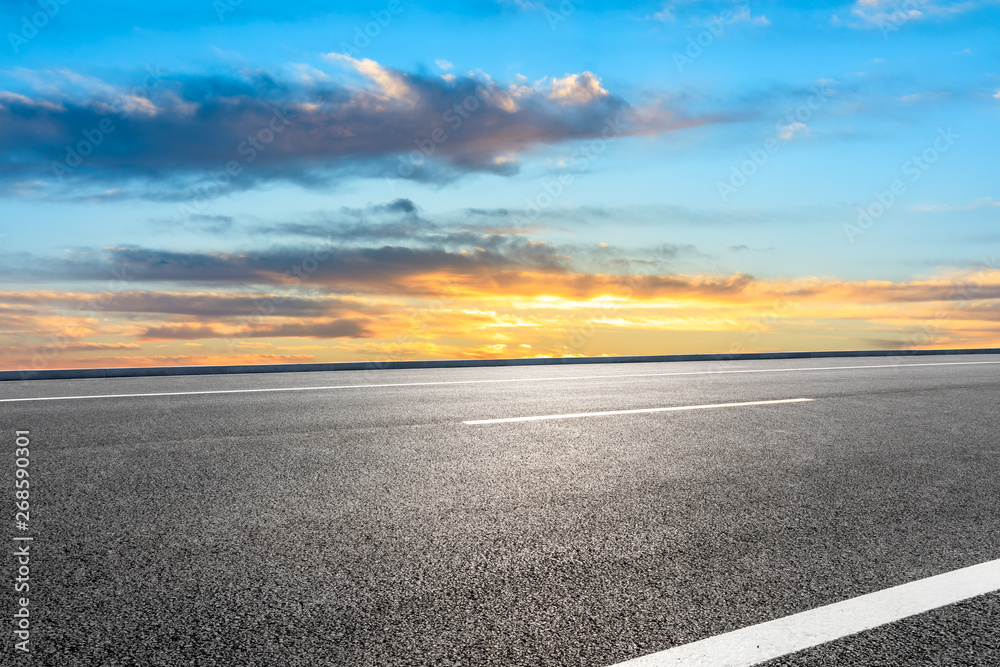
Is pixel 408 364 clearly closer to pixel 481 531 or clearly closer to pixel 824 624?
pixel 481 531

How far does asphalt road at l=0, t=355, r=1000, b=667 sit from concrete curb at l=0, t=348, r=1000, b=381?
5.14 metres

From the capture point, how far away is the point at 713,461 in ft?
18.4

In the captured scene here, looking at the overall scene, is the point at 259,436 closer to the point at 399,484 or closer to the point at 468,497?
the point at 399,484

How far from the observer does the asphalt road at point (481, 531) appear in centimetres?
261

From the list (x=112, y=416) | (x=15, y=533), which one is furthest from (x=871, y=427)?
(x=112, y=416)

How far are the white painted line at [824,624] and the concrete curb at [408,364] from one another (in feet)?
41.6

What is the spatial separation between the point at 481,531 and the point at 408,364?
1188 cm

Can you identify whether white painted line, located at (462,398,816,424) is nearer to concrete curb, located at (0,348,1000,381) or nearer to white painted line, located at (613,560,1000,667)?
white painted line, located at (613,560,1000,667)

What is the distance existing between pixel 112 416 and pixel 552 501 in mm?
5707

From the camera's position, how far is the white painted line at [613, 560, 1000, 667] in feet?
8.04

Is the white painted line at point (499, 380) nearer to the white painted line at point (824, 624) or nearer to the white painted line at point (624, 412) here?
the white painted line at point (624, 412)

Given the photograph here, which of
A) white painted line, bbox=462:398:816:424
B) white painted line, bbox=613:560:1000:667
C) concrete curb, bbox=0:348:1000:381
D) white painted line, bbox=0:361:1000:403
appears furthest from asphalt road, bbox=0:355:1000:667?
concrete curb, bbox=0:348:1000:381

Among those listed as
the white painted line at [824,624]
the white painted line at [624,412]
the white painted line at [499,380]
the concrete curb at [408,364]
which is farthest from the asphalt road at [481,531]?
the concrete curb at [408,364]

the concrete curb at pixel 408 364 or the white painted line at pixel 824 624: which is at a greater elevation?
the concrete curb at pixel 408 364
